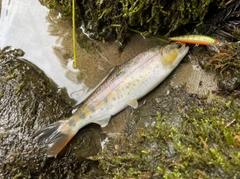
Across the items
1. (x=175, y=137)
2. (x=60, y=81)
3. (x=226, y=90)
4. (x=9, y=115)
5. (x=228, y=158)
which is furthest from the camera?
(x=60, y=81)

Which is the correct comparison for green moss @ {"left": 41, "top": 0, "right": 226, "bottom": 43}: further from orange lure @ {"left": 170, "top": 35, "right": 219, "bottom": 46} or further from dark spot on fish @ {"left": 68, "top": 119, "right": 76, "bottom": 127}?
dark spot on fish @ {"left": 68, "top": 119, "right": 76, "bottom": 127}

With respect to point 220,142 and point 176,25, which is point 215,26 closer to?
point 176,25

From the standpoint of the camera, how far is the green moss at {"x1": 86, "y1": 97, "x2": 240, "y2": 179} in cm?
291

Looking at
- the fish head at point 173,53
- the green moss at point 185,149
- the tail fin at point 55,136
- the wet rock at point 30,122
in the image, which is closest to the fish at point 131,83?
the fish head at point 173,53

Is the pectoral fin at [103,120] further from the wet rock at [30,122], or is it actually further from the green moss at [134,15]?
the green moss at [134,15]

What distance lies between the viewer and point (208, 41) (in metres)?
3.80

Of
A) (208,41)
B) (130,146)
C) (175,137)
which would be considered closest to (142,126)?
(130,146)

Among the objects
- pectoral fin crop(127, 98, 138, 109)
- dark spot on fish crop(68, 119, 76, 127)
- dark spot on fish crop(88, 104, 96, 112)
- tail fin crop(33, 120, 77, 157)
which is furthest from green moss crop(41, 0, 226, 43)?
tail fin crop(33, 120, 77, 157)

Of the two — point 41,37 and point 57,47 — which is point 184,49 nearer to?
point 57,47

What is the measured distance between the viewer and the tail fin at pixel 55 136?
369 cm

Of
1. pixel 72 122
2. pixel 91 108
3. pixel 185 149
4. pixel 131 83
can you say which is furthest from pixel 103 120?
pixel 185 149

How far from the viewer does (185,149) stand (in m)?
3.14

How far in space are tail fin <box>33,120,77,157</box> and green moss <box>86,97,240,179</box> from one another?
0.47m

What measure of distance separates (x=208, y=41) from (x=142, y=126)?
4.48 ft
